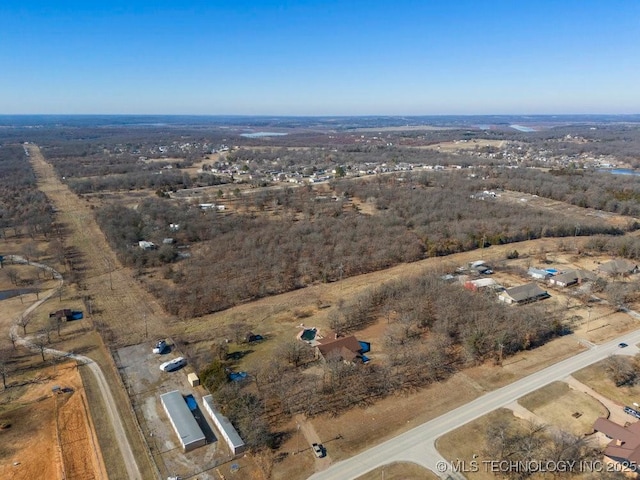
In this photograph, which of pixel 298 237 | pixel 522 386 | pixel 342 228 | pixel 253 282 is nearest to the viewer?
pixel 522 386

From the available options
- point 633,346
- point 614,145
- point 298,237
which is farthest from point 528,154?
point 633,346

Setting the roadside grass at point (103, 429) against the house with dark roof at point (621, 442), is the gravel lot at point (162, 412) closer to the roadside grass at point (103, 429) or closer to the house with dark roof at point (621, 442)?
the roadside grass at point (103, 429)

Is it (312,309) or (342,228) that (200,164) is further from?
(312,309)

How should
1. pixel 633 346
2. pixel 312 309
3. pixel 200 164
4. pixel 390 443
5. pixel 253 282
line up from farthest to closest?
pixel 200 164
pixel 253 282
pixel 312 309
pixel 633 346
pixel 390 443

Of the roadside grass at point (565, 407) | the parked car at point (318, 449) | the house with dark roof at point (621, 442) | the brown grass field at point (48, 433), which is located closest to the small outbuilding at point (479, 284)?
the roadside grass at point (565, 407)

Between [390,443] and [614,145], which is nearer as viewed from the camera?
[390,443]

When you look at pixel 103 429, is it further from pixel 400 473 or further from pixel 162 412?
pixel 400 473

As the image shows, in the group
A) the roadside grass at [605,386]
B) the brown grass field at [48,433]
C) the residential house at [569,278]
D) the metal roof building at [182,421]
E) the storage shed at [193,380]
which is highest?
the residential house at [569,278]
